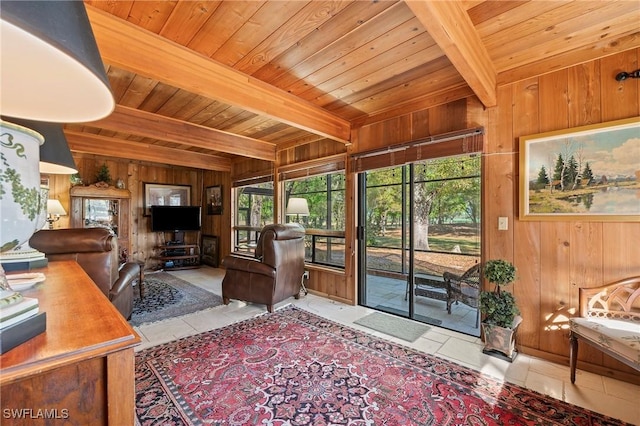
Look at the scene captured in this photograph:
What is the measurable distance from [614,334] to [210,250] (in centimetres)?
652

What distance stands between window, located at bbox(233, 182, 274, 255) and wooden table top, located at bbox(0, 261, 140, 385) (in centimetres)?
435

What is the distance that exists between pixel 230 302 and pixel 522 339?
325 centimetres

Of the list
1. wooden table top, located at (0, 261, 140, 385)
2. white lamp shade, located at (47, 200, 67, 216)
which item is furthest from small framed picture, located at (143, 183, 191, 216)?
wooden table top, located at (0, 261, 140, 385)

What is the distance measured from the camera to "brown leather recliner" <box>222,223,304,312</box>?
3.28 m

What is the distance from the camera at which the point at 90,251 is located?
2385 millimetres

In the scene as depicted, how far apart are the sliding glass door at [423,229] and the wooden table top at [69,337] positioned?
2.87m

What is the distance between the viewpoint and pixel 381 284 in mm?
4336

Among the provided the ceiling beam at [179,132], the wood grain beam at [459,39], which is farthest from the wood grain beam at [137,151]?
the wood grain beam at [459,39]

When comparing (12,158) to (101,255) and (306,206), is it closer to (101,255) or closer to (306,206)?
(101,255)

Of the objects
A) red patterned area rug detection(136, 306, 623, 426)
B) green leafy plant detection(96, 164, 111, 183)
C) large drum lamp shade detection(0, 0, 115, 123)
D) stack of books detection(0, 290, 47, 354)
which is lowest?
red patterned area rug detection(136, 306, 623, 426)

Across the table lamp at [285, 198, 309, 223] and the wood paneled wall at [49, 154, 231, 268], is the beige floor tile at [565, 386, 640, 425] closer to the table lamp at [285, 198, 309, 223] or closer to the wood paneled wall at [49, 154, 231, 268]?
the table lamp at [285, 198, 309, 223]

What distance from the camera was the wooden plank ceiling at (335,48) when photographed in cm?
161

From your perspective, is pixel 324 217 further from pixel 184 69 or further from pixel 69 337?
pixel 69 337

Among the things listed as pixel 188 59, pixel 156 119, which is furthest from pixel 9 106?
pixel 156 119
